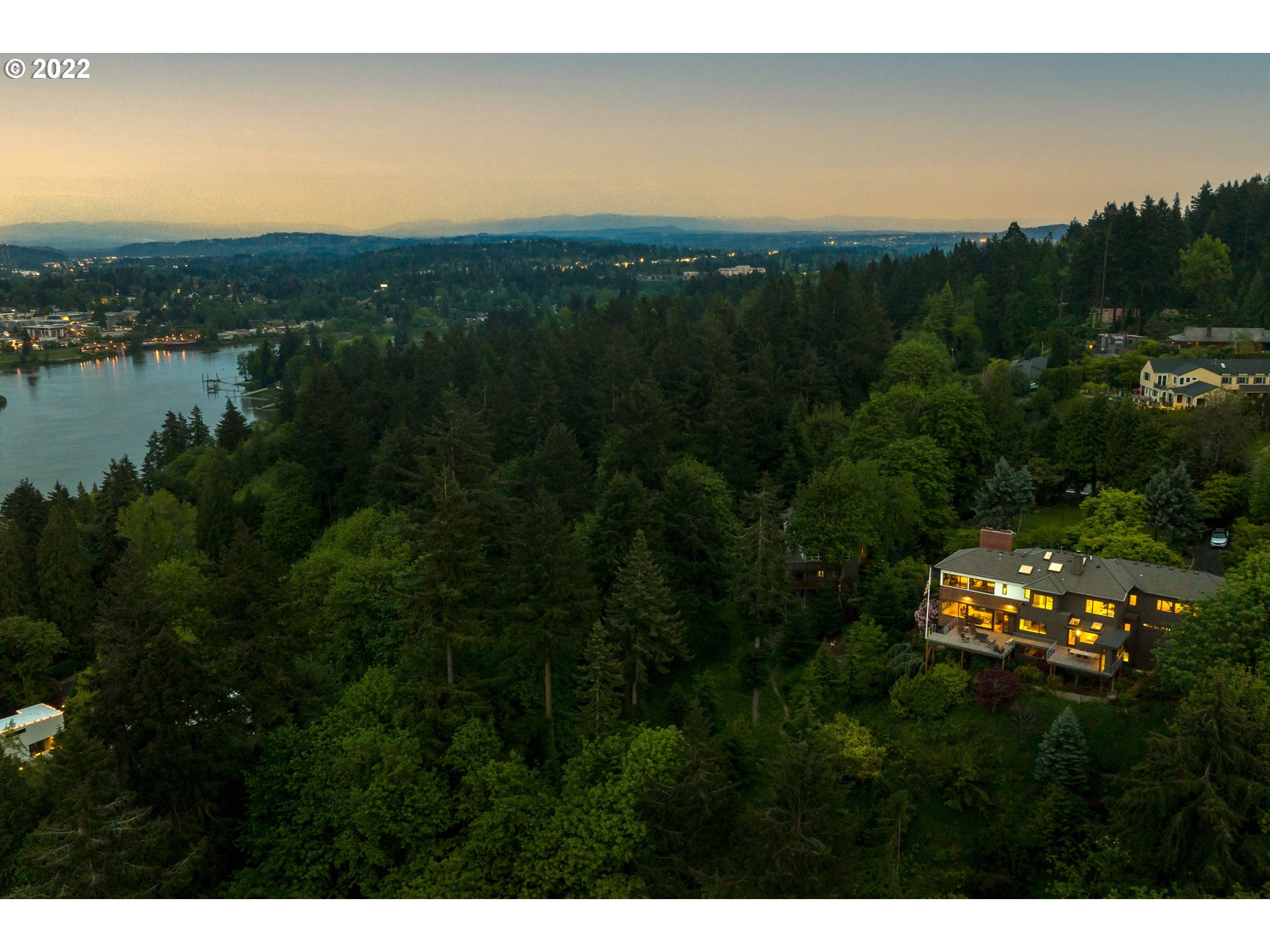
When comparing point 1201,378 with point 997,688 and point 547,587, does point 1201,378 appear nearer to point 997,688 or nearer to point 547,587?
point 997,688

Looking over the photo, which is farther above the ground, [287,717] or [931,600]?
[931,600]

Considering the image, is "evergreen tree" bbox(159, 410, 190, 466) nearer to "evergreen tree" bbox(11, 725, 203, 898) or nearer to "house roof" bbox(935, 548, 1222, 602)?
"evergreen tree" bbox(11, 725, 203, 898)

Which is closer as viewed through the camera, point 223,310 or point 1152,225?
point 1152,225

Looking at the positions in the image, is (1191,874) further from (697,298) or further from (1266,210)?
(697,298)

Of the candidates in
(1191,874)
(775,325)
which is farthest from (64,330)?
(1191,874)

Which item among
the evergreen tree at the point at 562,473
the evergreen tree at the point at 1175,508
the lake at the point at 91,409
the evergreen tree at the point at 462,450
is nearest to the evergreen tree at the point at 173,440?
the lake at the point at 91,409

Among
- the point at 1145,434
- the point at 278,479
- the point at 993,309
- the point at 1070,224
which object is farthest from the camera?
the point at 1070,224

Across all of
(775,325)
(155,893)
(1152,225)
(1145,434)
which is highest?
(1152,225)

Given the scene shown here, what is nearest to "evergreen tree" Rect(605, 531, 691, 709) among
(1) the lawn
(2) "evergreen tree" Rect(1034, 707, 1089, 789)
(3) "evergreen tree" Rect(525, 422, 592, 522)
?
(3) "evergreen tree" Rect(525, 422, 592, 522)
